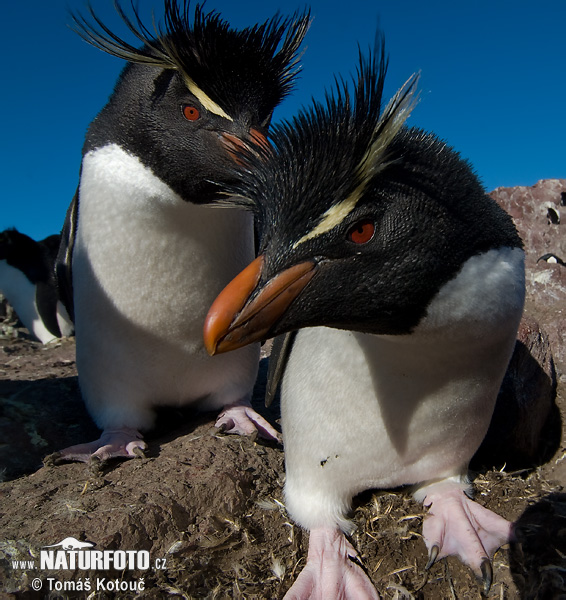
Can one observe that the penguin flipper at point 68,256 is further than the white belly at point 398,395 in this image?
Yes

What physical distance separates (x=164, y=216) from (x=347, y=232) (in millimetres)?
1500

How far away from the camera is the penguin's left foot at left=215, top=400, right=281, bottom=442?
323 cm

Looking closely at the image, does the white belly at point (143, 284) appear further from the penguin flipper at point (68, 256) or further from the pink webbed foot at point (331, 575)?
the pink webbed foot at point (331, 575)

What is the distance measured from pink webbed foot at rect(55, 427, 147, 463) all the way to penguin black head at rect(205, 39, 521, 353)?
160cm

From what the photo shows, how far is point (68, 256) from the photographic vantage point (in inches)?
147

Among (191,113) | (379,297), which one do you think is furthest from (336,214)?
(191,113)

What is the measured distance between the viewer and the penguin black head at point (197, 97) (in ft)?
9.00

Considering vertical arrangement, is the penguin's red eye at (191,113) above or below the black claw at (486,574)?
above

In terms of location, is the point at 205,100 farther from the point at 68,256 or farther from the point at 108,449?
the point at 108,449

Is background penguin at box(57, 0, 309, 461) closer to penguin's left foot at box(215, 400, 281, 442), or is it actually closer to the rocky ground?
penguin's left foot at box(215, 400, 281, 442)

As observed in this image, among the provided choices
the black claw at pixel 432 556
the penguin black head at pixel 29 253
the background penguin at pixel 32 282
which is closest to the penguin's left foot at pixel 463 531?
the black claw at pixel 432 556

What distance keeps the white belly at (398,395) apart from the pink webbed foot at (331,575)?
0.37ft

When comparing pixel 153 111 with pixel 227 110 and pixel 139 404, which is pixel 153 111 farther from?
pixel 139 404

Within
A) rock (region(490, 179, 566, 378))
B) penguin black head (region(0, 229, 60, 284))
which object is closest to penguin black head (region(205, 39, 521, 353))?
rock (region(490, 179, 566, 378))
